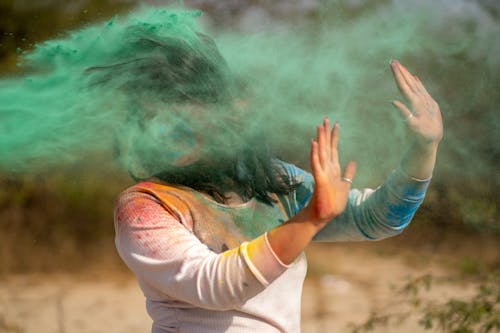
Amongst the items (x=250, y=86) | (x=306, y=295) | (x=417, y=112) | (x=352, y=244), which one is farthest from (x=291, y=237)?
(x=352, y=244)

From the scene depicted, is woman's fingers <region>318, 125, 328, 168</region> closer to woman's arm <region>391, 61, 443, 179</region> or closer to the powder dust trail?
the powder dust trail

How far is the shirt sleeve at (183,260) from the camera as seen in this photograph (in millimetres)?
1665

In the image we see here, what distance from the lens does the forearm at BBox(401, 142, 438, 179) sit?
2059 millimetres

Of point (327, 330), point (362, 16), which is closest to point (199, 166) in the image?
point (362, 16)

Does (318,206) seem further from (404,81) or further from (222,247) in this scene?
(404,81)

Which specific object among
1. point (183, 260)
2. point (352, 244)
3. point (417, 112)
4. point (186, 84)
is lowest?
point (352, 244)

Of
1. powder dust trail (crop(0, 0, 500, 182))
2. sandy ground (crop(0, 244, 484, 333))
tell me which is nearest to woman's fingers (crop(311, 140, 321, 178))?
powder dust trail (crop(0, 0, 500, 182))

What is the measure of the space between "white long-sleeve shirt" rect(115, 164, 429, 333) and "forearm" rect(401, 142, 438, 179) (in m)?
0.02

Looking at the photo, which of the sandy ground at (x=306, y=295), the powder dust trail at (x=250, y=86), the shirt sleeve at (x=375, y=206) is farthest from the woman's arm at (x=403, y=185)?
the sandy ground at (x=306, y=295)

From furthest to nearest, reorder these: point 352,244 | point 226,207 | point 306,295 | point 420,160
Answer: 1. point 352,244
2. point 306,295
3. point 420,160
4. point 226,207

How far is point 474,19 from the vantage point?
10.0ft

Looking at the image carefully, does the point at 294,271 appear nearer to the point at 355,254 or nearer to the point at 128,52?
the point at 128,52

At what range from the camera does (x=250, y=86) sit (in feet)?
6.50

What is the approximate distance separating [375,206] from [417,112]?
0.26 m
